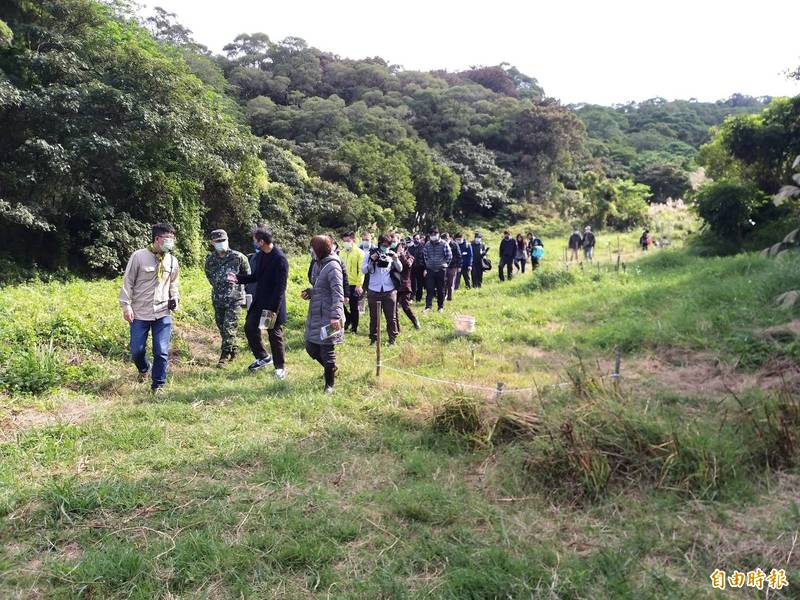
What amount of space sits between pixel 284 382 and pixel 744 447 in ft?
13.3

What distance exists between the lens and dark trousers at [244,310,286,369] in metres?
5.95

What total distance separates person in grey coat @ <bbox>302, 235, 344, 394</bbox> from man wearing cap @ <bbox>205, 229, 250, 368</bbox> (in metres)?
1.47

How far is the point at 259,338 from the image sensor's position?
20.4ft

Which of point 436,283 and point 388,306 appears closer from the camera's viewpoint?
point 388,306

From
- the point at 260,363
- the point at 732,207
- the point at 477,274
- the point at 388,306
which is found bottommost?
the point at 260,363

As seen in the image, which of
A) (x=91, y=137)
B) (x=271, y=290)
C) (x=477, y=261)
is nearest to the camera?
(x=271, y=290)

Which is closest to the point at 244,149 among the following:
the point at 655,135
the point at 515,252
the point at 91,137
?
the point at 91,137

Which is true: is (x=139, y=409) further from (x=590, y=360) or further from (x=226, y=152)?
(x=226, y=152)

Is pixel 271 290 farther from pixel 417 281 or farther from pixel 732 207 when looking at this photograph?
pixel 732 207

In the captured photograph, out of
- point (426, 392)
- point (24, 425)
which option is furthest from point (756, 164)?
point (24, 425)

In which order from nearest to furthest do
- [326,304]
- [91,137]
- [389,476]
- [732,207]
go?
[389,476], [326,304], [91,137], [732,207]

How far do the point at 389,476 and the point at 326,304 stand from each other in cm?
205

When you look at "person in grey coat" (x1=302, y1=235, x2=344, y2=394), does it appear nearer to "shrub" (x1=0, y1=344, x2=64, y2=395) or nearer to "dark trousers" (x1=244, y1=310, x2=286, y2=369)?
"dark trousers" (x1=244, y1=310, x2=286, y2=369)

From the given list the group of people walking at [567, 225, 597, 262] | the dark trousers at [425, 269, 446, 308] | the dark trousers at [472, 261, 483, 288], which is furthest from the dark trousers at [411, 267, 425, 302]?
the group of people walking at [567, 225, 597, 262]
